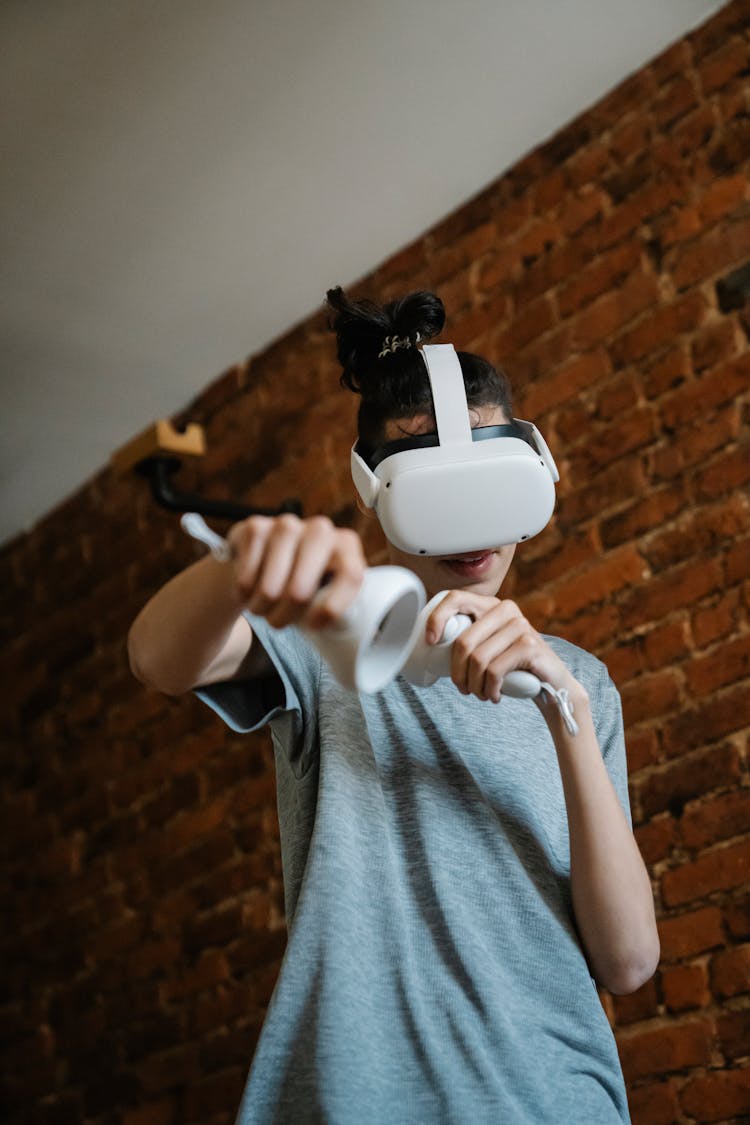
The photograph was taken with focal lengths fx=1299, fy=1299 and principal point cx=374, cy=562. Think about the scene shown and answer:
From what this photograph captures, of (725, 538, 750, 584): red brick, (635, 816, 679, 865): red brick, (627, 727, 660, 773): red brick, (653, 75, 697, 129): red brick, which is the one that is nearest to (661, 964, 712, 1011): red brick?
(635, 816, 679, 865): red brick

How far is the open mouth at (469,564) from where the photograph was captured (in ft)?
3.57

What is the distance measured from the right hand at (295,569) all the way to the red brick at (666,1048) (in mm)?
1140

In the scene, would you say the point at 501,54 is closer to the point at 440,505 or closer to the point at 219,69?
the point at 219,69

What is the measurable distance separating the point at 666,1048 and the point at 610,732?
2.37ft

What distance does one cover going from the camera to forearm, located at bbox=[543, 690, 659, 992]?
3.29 ft

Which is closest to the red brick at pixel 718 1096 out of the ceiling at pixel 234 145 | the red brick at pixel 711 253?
the red brick at pixel 711 253

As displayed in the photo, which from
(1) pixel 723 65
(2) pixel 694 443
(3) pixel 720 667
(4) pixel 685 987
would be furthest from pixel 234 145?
(4) pixel 685 987

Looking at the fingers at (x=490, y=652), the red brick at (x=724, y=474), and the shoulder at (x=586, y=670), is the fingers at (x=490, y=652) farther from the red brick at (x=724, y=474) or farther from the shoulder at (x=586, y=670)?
the red brick at (x=724, y=474)

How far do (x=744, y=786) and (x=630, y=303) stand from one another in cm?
77

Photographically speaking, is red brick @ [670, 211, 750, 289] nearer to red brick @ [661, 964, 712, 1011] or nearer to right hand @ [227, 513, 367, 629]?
red brick @ [661, 964, 712, 1011]

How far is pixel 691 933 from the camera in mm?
1674

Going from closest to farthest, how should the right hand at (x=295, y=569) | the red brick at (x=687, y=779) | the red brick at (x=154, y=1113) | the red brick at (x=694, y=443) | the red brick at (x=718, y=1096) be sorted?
the right hand at (x=295, y=569), the red brick at (x=718, y=1096), the red brick at (x=687, y=779), the red brick at (x=694, y=443), the red brick at (x=154, y=1113)

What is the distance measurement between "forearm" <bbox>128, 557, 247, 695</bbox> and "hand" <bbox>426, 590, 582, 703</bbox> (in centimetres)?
15

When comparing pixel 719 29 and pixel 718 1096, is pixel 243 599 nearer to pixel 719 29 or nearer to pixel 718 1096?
pixel 718 1096
